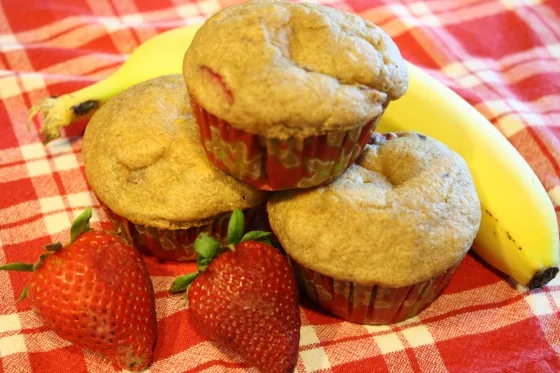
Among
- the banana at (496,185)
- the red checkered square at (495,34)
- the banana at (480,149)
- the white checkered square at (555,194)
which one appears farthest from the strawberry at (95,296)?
the red checkered square at (495,34)

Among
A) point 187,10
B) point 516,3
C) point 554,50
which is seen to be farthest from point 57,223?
point 516,3

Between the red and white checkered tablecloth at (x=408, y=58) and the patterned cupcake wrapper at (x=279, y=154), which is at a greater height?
the patterned cupcake wrapper at (x=279, y=154)

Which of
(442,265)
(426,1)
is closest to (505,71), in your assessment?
(426,1)

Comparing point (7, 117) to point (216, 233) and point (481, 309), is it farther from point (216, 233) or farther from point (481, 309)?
point (481, 309)

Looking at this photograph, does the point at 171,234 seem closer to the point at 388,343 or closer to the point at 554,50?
the point at 388,343

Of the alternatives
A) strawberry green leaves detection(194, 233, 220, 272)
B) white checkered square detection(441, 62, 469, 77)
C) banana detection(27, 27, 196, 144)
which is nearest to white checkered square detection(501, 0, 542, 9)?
white checkered square detection(441, 62, 469, 77)

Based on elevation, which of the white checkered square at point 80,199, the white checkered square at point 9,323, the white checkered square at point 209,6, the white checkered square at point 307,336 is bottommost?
the white checkered square at point 9,323

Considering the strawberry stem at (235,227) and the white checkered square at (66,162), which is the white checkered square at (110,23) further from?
the strawberry stem at (235,227)

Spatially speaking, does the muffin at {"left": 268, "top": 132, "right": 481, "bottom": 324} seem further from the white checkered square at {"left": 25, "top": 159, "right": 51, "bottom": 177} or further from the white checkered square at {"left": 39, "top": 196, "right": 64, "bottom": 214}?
the white checkered square at {"left": 25, "top": 159, "right": 51, "bottom": 177}
